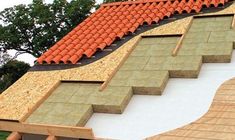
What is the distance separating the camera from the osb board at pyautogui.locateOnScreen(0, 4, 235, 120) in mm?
9258

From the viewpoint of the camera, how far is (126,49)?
35.6 feet

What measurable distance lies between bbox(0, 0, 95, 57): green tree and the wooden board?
17.6 m

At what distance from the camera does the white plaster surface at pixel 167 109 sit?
24.8 feet

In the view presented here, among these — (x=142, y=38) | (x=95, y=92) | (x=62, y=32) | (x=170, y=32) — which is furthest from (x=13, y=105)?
(x=62, y=32)

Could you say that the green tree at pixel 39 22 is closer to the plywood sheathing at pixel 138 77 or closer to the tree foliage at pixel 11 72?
the tree foliage at pixel 11 72

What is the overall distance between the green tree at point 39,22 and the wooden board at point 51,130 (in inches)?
694

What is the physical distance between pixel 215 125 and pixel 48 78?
538 cm

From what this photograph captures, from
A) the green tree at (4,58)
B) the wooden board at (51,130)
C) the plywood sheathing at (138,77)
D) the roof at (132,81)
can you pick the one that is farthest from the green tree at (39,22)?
the wooden board at (51,130)

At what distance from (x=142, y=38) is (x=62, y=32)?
1595 centimetres

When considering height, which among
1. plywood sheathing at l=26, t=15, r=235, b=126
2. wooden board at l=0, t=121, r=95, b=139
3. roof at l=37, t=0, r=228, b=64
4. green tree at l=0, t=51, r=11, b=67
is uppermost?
green tree at l=0, t=51, r=11, b=67

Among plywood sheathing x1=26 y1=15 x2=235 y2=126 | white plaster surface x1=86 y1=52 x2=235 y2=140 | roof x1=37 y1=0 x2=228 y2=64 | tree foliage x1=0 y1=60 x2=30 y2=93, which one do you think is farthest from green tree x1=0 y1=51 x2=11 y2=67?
white plaster surface x1=86 y1=52 x2=235 y2=140

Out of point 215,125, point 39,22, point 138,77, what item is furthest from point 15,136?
point 39,22

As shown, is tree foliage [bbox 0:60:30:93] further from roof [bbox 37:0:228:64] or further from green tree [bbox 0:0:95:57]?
roof [bbox 37:0:228:64]

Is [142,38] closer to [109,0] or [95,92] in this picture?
[95,92]
